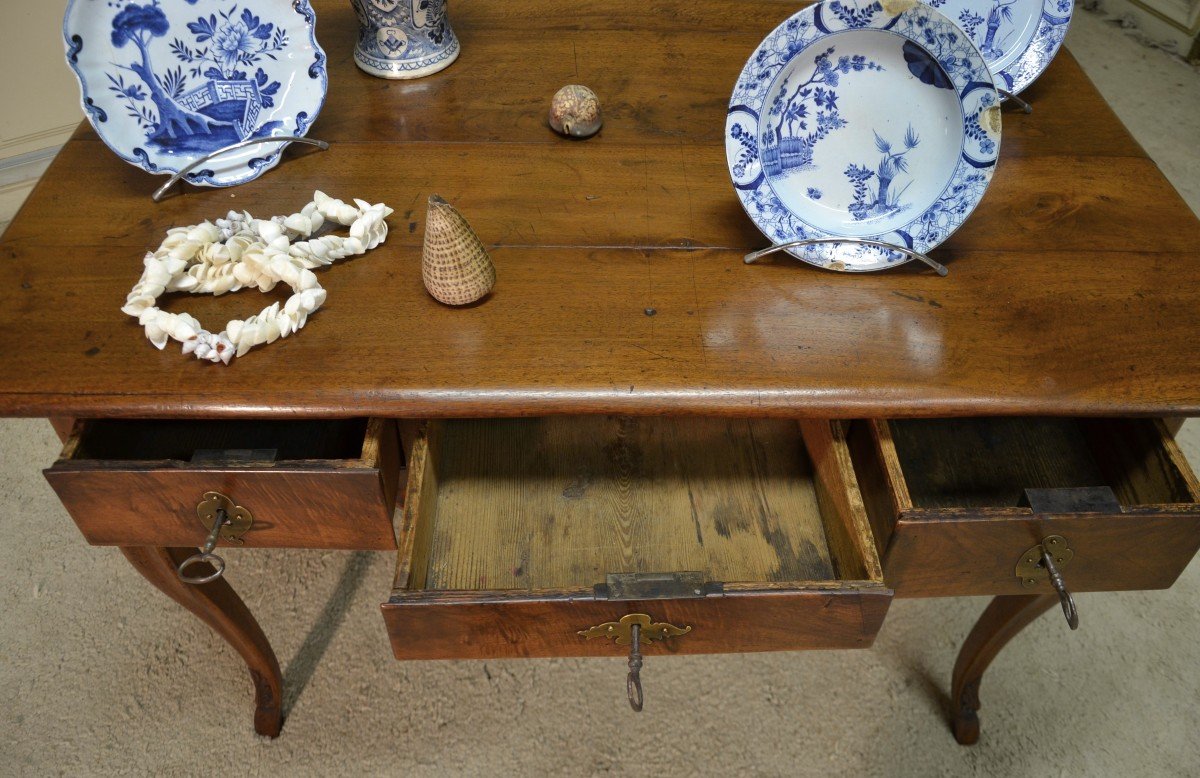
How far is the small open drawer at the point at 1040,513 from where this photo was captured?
69 centimetres

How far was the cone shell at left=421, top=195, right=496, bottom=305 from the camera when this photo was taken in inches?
27.8

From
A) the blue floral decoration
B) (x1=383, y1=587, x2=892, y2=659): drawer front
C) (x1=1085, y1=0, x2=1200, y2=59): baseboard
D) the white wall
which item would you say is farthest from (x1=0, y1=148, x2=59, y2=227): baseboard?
(x1=1085, y1=0, x2=1200, y2=59): baseboard

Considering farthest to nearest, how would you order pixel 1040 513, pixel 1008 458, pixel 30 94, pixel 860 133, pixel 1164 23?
pixel 1164 23 < pixel 30 94 < pixel 1008 458 < pixel 860 133 < pixel 1040 513

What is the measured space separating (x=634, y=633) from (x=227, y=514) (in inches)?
13.4

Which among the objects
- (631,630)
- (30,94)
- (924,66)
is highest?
(924,66)

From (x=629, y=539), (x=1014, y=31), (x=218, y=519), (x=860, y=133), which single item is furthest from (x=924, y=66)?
(x=218, y=519)

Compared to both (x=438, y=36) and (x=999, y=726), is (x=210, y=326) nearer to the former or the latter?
(x=438, y=36)

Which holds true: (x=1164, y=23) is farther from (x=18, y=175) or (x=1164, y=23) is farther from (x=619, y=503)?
(x=18, y=175)

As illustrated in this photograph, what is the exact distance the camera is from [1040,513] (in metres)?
0.69

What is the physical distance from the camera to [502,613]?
Result: 689 millimetres

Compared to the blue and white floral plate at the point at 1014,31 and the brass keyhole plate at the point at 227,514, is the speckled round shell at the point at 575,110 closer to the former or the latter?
the blue and white floral plate at the point at 1014,31

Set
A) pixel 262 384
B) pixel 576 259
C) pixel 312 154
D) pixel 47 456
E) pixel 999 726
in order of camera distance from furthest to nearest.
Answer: pixel 47 456 → pixel 999 726 → pixel 312 154 → pixel 576 259 → pixel 262 384

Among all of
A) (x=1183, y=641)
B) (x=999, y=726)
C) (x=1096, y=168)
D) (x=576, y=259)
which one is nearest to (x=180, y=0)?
(x=576, y=259)

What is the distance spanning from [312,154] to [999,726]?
1.01 m
